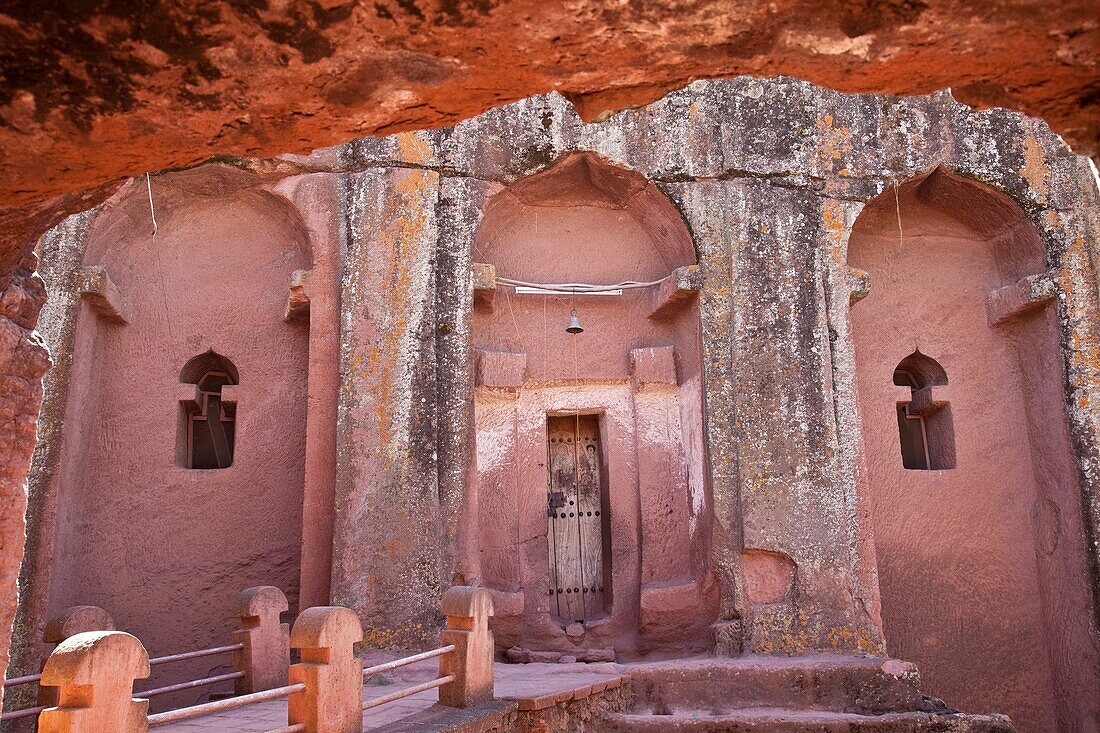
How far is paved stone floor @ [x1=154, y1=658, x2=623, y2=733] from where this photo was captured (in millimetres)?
5723

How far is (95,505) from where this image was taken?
8625 mm

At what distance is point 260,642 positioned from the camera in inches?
266

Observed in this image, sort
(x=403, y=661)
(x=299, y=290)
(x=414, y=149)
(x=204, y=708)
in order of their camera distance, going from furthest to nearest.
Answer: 1. (x=414, y=149)
2. (x=299, y=290)
3. (x=403, y=661)
4. (x=204, y=708)

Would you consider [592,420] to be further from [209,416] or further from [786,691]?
[209,416]

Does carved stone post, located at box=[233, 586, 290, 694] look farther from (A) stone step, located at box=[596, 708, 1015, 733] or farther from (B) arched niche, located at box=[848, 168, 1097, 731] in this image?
(B) arched niche, located at box=[848, 168, 1097, 731]

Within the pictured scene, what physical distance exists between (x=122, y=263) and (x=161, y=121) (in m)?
6.95

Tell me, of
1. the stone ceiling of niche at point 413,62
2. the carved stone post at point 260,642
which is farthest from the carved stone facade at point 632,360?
the stone ceiling of niche at point 413,62

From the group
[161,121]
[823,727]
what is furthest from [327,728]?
[823,727]

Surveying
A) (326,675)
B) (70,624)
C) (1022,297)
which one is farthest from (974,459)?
(70,624)

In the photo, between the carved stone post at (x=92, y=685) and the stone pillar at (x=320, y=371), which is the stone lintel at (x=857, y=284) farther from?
the carved stone post at (x=92, y=685)

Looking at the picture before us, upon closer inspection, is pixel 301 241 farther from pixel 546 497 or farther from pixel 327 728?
pixel 327 728

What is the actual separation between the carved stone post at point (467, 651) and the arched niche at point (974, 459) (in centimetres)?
416

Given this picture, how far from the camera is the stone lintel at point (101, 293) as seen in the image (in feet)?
27.6

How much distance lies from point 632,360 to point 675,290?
0.90 meters
